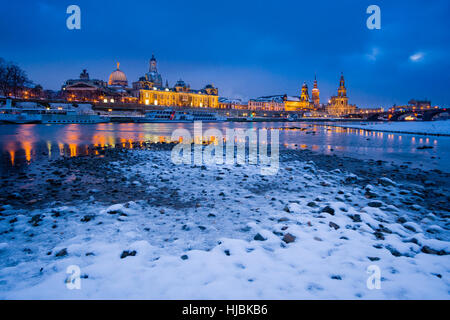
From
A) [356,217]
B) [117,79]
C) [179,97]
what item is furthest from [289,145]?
[117,79]

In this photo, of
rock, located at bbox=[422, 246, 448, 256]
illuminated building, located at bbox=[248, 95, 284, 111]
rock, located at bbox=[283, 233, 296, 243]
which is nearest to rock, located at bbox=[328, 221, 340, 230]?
rock, located at bbox=[283, 233, 296, 243]

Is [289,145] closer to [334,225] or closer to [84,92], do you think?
[334,225]

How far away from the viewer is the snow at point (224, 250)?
2809 mm

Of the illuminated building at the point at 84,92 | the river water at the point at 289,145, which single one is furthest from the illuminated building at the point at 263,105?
the river water at the point at 289,145

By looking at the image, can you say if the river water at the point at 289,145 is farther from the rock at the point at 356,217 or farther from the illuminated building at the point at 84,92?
the illuminated building at the point at 84,92

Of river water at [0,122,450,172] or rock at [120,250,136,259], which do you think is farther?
river water at [0,122,450,172]

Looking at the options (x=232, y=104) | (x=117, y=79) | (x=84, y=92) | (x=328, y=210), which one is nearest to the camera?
(x=328, y=210)

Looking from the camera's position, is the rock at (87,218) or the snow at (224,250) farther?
the rock at (87,218)

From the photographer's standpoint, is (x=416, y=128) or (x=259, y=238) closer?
(x=259, y=238)

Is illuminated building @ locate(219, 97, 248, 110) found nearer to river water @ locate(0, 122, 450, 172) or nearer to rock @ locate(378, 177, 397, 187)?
river water @ locate(0, 122, 450, 172)

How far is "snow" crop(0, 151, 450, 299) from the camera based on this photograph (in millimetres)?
2809

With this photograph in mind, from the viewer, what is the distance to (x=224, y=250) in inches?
148

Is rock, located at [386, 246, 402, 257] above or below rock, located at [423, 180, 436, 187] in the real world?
below

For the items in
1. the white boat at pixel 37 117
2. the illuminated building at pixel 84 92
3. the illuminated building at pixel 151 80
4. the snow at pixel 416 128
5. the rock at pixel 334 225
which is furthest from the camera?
the illuminated building at pixel 151 80
